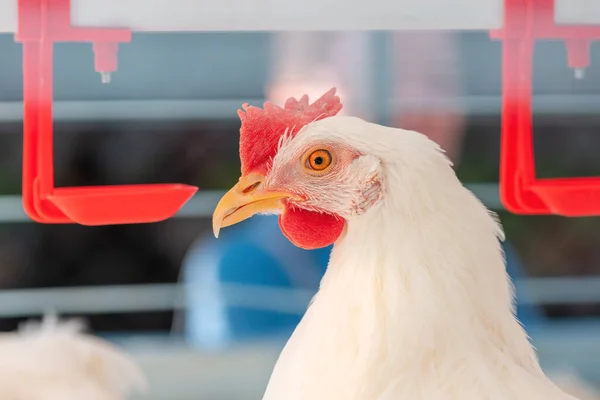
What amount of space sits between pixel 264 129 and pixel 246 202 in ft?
0.26

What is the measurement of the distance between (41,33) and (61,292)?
3.12 ft

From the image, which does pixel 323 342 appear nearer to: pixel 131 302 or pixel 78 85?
pixel 78 85

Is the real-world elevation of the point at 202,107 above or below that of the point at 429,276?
above

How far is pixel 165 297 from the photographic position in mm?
1481

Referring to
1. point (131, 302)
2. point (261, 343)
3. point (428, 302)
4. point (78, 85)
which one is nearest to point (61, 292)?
point (131, 302)

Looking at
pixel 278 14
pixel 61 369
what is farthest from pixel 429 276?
pixel 61 369

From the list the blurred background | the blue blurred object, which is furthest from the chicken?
the blue blurred object

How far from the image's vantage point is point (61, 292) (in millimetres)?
1476

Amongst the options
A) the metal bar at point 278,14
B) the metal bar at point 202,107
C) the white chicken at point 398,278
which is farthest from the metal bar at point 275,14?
the metal bar at point 202,107

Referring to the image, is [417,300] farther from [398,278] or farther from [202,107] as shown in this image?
[202,107]

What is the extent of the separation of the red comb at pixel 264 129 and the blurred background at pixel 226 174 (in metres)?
0.24

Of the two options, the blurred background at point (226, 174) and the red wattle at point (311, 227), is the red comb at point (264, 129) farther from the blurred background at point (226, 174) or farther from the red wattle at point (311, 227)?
the blurred background at point (226, 174)

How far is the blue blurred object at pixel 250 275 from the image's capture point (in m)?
1.30

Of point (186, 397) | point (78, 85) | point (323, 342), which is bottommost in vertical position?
point (186, 397)
